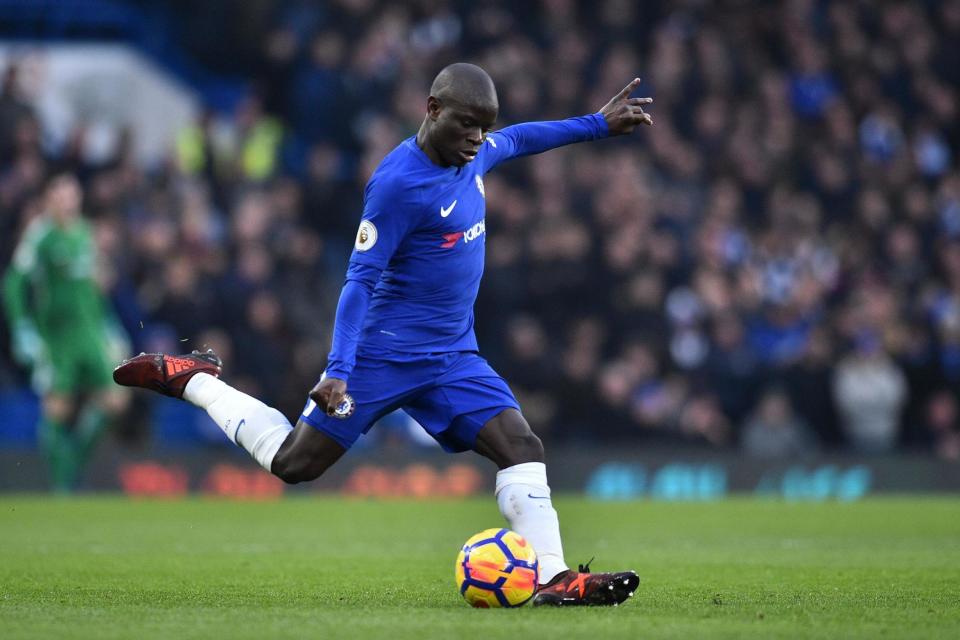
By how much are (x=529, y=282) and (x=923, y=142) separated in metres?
6.70

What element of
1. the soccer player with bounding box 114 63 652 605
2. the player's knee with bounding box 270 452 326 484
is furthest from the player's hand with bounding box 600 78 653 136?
the player's knee with bounding box 270 452 326 484

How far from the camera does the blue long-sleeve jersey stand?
6.65m

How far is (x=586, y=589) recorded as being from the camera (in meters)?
6.78

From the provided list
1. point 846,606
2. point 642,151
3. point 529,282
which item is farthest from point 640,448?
point 846,606

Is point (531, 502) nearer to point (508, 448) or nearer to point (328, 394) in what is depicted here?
point (508, 448)

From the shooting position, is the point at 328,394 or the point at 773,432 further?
the point at 773,432

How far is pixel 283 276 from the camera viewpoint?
17.7 meters

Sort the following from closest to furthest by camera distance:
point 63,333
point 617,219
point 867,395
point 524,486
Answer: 1. point 524,486
2. point 63,333
3. point 867,395
4. point 617,219

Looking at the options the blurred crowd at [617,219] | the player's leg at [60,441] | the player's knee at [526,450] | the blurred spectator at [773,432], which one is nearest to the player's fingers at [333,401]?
the player's knee at [526,450]

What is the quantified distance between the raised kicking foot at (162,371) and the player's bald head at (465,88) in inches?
70.4

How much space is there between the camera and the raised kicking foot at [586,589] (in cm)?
672

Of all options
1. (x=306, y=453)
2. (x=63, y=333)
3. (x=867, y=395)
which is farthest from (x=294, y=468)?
(x=867, y=395)

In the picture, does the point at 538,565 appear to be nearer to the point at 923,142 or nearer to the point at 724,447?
the point at 724,447

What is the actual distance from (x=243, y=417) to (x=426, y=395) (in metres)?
0.89
